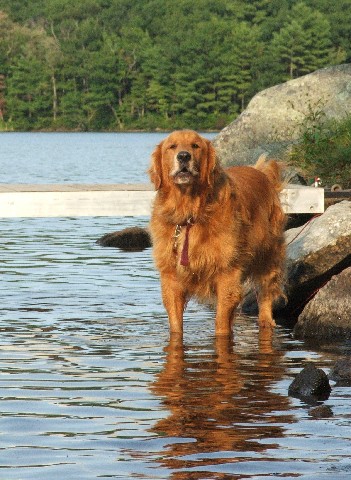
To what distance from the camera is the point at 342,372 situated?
27.7 feet

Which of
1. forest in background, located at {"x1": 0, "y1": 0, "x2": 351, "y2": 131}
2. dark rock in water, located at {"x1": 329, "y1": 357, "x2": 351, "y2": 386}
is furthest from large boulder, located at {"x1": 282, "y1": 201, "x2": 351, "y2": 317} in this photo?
forest in background, located at {"x1": 0, "y1": 0, "x2": 351, "y2": 131}

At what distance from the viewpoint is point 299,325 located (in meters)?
10.5

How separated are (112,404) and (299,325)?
10.4ft

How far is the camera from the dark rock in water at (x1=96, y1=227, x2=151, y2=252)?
60.9 ft

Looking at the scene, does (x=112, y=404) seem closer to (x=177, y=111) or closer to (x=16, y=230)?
(x=16, y=230)

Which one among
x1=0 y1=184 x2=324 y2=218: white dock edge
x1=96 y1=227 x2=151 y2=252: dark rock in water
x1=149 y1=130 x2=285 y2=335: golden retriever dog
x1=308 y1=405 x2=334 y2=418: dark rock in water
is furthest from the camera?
x1=96 y1=227 x2=151 y2=252: dark rock in water

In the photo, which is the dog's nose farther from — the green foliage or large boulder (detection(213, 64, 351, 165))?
large boulder (detection(213, 64, 351, 165))

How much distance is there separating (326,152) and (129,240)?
4.06 m

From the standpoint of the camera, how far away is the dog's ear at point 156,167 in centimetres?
963

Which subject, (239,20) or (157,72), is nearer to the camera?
(157,72)

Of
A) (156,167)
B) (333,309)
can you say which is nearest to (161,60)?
(333,309)

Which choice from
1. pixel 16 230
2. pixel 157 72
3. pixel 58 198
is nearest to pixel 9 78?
pixel 157 72

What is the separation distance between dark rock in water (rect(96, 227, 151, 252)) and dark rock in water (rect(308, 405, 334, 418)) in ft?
35.8

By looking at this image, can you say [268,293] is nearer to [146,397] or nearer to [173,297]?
[173,297]
